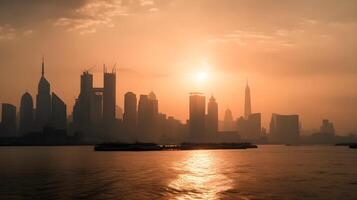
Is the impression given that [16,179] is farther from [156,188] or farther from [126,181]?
[156,188]

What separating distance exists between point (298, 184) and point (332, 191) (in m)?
9.71

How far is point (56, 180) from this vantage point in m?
80.9

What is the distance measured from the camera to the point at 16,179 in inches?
3260

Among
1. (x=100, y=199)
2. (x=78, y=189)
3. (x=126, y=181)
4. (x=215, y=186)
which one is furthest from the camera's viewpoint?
(x=126, y=181)

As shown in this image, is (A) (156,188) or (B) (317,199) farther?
(A) (156,188)

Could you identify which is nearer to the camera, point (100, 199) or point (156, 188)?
point (100, 199)

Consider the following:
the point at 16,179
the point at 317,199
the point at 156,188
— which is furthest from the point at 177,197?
the point at 16,179

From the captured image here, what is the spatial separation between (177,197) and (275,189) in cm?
1769

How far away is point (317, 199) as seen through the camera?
59719mm

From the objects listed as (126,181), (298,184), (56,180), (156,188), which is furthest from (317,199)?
(56,180)

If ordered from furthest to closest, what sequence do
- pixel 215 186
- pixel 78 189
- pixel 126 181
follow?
pixel 126 181
pixel 215 186
pixel 78 189

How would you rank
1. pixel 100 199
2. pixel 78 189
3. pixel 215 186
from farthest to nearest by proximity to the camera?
pixel 215 186
pixel 78 189
pixel 100 199

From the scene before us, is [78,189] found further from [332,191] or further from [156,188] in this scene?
[332,191]

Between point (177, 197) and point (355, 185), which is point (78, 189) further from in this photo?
point (355, 185)
